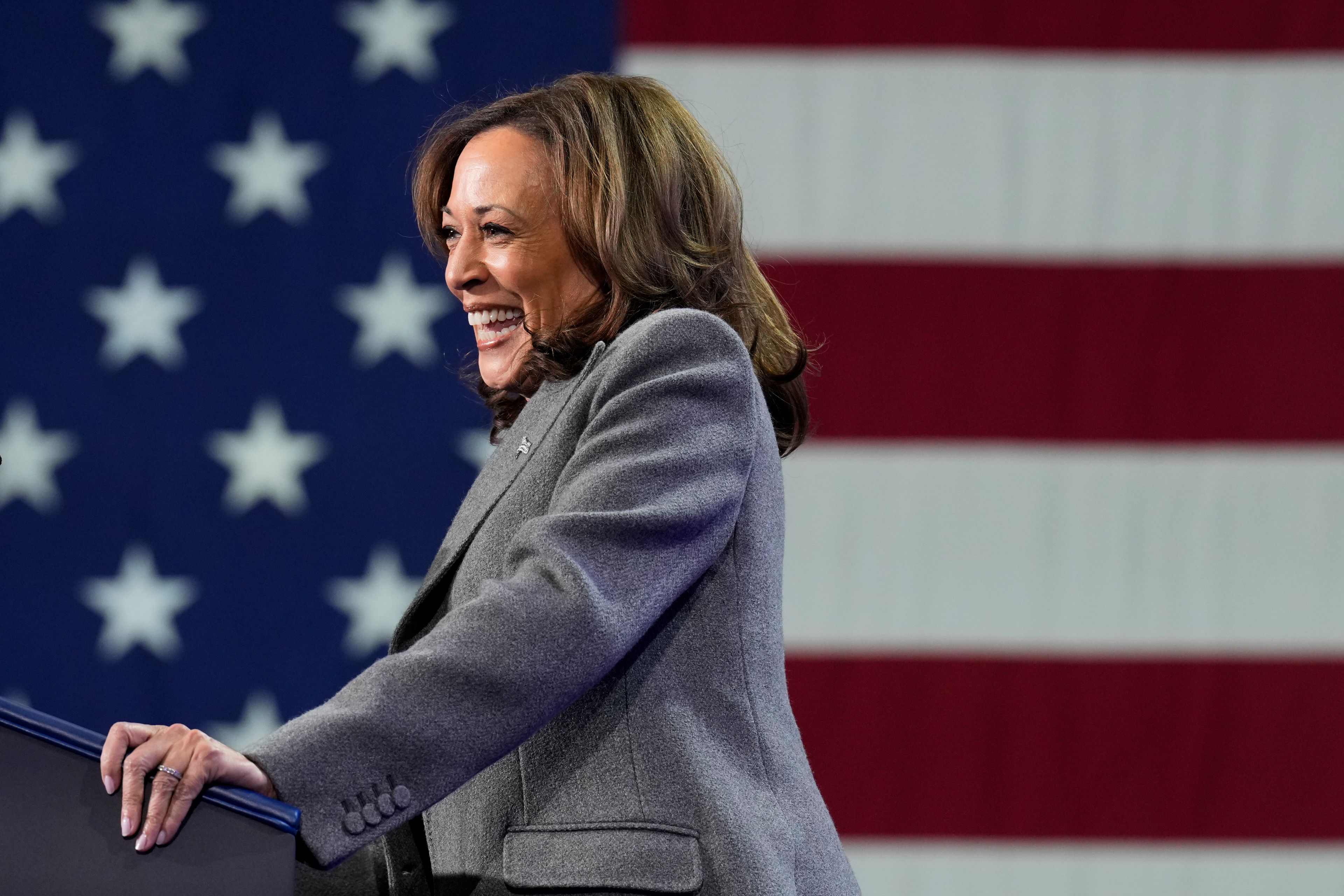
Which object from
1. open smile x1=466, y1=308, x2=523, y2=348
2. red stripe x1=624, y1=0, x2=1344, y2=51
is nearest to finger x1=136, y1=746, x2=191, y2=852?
open smile x1=466, y1=308, x2=523, y2=348

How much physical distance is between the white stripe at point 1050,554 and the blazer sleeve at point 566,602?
1297 millimetres

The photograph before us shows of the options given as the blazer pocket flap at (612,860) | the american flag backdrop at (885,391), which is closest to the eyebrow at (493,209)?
the blazer pocket flap at (612,860)

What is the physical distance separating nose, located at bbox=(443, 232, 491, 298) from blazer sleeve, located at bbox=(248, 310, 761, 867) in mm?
259

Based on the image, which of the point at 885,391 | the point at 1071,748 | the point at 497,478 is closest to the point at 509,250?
the point at 497,478

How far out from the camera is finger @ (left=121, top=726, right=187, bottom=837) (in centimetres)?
66

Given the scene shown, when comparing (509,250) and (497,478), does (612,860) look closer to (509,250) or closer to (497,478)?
(497,478)

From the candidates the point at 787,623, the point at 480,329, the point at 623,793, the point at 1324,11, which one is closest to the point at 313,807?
Answer: the point at 623,793

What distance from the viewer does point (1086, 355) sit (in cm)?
223

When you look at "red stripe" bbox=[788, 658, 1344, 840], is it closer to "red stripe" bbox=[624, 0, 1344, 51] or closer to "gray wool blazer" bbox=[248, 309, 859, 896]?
"red stripe" bbox=[624, 0, 1344, 51]

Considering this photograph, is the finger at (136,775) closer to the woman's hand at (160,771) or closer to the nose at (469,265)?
A: the woman's hand at (160,771)

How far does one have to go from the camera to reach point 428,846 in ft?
3.31

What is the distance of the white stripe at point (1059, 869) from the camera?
2211 millimetres

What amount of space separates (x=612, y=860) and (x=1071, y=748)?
4.91ft

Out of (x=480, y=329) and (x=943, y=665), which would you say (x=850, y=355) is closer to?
(x=943, y=665)
